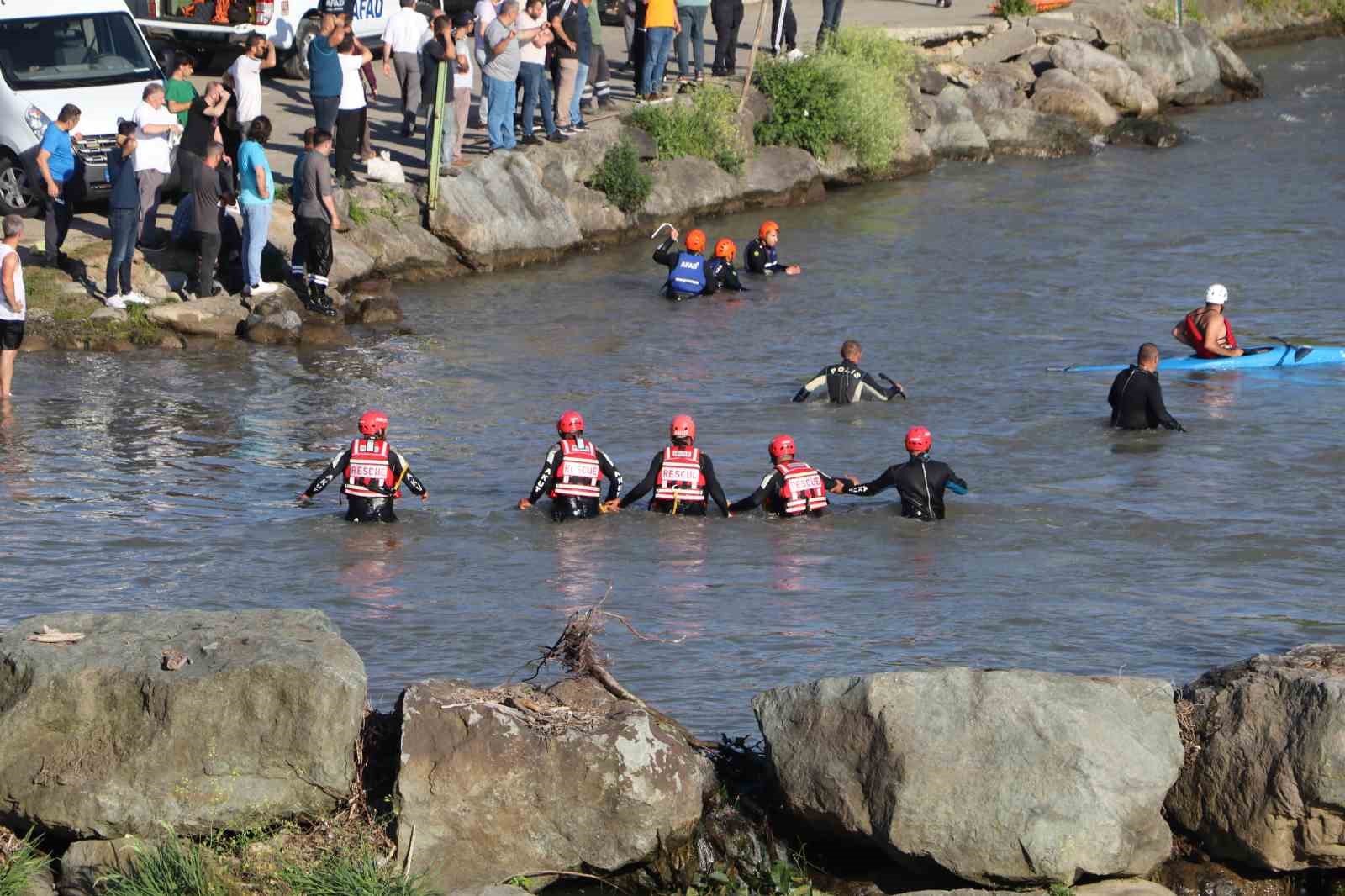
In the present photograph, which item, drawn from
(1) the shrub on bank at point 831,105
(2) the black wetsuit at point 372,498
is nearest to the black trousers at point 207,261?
(2) the black wetsuit at point 372,498

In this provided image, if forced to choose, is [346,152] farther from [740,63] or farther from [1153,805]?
[1153,805]

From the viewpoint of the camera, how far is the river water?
11.7 m

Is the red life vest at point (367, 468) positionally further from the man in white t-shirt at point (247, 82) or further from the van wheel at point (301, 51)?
the van wheel at point (301, 51)

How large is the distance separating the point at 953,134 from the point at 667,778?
997 inches

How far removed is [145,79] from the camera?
2114cm

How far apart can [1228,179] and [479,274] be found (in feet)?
44.3

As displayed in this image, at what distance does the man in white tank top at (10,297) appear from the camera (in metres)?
15.9

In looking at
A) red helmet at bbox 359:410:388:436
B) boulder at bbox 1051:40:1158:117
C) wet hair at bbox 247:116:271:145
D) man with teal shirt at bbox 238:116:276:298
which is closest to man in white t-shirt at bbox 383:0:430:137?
man with teal shirt at bbox 238:116:276:298

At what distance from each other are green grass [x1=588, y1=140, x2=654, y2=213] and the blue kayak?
8417mm

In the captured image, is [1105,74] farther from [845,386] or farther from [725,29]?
[845,386]

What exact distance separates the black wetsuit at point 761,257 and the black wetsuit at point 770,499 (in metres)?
10.0

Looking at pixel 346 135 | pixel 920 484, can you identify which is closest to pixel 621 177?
pixel 346 135

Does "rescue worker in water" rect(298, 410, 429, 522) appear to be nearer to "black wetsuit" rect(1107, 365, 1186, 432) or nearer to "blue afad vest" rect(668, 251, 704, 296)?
"black wetsuit" rect(1107, 365, 1186, 432)

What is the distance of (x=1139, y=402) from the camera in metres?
17.0
